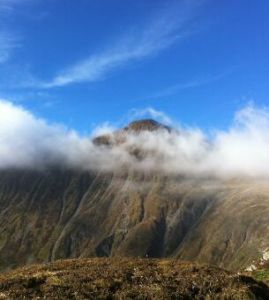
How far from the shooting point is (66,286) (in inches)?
990

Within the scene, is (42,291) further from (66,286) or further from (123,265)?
(123,265)

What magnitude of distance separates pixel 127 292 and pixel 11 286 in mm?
5621

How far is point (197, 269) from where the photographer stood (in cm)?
2883

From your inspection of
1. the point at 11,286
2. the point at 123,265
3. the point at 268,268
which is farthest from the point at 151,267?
the point at 268,268

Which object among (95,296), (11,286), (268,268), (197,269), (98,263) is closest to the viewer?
(95,296)

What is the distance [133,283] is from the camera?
2592 cm

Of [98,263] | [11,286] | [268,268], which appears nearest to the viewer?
[11,286]

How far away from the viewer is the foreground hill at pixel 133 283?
2409cm

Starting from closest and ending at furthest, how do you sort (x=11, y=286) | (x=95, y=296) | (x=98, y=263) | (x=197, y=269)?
(x=95, y=296), (x=11, y=286), (x=197, y=269), (x=98, y=263)

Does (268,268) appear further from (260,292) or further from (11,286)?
(11,286)

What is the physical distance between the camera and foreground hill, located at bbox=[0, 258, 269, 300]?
79.0 ft

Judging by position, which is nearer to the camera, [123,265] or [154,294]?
[154,294]

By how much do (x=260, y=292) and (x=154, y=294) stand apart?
5.03 meters

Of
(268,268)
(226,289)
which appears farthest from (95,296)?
(268,268)
